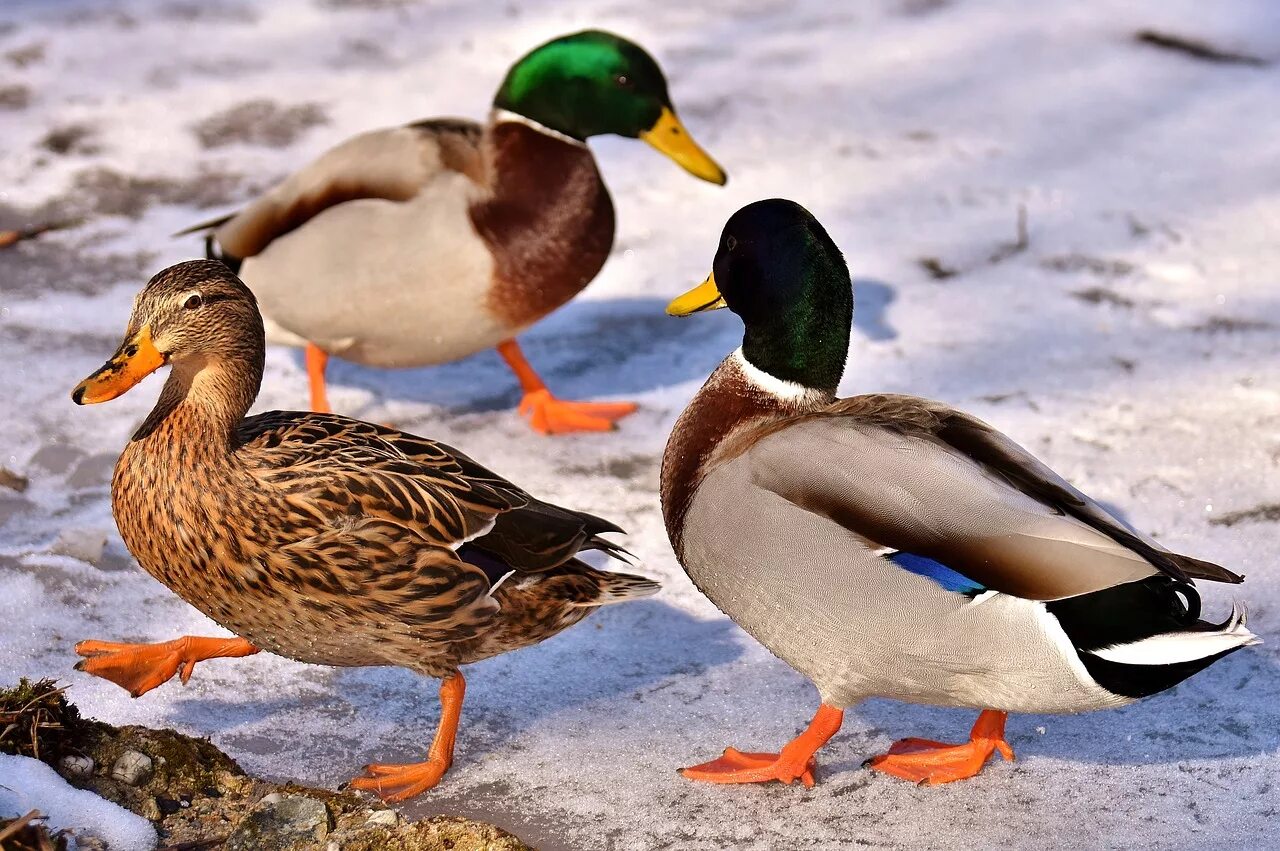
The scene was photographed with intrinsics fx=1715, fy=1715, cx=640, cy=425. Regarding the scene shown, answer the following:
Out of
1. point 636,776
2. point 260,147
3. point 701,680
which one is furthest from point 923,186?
point 636,776

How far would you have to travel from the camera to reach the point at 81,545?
4.33 m

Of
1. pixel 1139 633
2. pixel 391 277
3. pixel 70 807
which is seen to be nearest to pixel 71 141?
pixel 391 277

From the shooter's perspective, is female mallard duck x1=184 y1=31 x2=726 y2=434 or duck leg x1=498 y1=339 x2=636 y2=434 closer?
female mallard duck x1=184 y1=31 x2=726 y2=434

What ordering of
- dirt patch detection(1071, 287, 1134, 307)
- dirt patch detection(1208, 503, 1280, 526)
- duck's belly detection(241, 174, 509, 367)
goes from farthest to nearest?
dirt patch detection(1071, 287, 1134, 307), duck's belly detection(241, 174, 509, 367), dirt patch detection(1208, 503, 1280, 526)

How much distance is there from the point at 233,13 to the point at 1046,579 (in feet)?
19.8

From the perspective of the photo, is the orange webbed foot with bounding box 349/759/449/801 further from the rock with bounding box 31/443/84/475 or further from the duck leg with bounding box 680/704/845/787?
the rock with bounding box 31/443/84/475

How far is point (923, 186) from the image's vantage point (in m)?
6.59

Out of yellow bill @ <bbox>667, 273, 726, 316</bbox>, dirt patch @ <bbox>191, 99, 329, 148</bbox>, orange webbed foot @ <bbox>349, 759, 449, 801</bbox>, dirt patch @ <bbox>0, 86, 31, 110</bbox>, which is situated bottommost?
orange webbed foot @ <bbox>349, 759, 449, 801</bbox>

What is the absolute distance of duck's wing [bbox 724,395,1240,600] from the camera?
3.15 meters

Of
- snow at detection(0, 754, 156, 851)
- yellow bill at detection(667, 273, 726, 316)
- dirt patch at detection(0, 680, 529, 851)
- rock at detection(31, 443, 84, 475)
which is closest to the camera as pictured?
snow at detection(0, 754, 156, 851)

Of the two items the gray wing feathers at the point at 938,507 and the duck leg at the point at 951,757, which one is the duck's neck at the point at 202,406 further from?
the duck leg at the point at 951,757

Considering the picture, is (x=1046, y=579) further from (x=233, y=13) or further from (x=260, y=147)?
(x=233, y=13)

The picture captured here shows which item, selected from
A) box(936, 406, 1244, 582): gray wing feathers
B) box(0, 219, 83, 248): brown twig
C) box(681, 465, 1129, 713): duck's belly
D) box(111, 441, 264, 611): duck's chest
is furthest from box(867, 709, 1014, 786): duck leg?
box(0, 219, 83, 248): brown twig

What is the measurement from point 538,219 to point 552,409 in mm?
590
